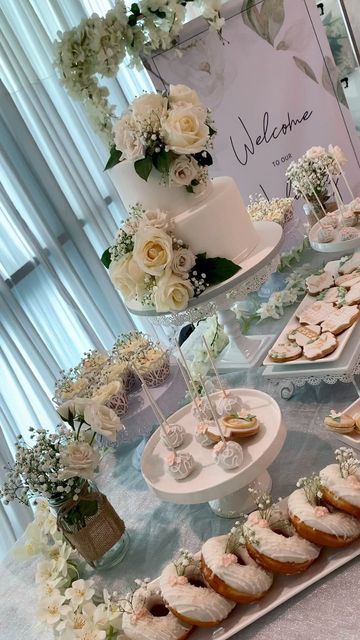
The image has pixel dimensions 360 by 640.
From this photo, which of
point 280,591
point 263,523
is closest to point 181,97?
point 263,523

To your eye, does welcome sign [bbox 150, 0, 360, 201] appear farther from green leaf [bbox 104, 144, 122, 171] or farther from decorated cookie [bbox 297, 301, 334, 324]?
decorated cookie [bbox 297, 301, 334, 324]

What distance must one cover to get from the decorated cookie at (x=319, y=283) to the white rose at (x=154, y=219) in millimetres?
439

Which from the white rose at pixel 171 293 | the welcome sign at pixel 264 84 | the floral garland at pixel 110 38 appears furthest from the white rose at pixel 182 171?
the welcome sign at pixel 264 84

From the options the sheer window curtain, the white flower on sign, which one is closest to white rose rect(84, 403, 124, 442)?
the white flower on sign

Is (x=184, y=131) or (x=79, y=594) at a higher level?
(x=184, y=131)

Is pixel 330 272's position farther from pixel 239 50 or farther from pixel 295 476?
pixel 239 50

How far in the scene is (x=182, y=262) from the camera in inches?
53.8

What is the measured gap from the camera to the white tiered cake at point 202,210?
1415 mm

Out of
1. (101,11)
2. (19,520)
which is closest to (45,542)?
(19,520)

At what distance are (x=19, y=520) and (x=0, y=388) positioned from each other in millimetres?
579

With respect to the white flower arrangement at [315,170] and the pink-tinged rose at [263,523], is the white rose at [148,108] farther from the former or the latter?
the pink-tinged rose at [263,523]

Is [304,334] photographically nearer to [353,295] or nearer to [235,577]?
[353,295]

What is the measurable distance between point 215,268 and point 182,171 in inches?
9.3

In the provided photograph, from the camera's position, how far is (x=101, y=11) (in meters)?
3.53
